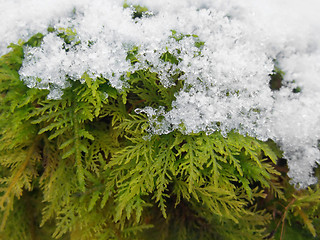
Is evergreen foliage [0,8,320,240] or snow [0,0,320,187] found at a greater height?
snow [0,0,320,187]

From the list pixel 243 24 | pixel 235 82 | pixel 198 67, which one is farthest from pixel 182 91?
pixel 243 24

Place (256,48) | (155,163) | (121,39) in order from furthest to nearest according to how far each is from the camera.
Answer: (256,48) < (121,39) < (155,163)

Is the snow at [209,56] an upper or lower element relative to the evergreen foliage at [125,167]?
upper

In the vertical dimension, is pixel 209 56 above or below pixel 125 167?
above

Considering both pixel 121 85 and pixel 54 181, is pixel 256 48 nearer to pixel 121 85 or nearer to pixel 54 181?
pixel 121 85
